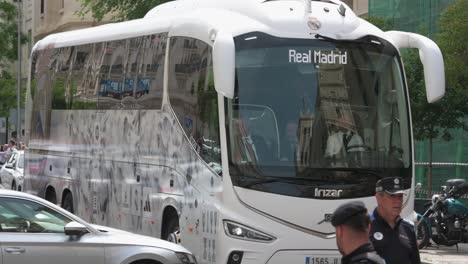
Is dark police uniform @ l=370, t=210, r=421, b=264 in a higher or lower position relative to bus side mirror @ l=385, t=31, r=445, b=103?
lower

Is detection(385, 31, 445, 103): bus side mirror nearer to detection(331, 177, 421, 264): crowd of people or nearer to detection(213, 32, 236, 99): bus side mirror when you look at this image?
detection(213, 32, 236, 99): bus side mirror

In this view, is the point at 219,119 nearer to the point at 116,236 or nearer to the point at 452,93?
the point at 116,236

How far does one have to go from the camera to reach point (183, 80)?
12.1 meters

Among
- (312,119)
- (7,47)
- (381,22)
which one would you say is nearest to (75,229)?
(312,119)

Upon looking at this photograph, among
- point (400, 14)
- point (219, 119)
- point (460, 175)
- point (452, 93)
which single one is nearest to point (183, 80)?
point (219, 119)

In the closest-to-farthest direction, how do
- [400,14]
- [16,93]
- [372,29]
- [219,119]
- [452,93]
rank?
[219,119] → [372,29] → [452,93] → [400,14] → [16,93]

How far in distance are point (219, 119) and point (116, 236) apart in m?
1.83

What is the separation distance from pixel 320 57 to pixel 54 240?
376 cm

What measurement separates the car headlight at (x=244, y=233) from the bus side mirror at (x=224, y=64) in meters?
1.57

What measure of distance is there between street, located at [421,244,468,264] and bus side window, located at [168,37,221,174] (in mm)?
5232

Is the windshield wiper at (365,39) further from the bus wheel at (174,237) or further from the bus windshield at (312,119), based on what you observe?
the bus wheel at (174,237)

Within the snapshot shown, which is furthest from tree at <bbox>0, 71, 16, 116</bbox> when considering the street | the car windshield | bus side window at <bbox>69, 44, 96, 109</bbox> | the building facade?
the car windshield

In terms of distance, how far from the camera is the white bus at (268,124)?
1059 centimetres

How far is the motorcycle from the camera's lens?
1584 cm
